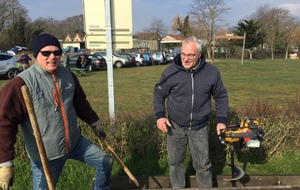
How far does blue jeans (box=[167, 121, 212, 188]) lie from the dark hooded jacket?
10cm

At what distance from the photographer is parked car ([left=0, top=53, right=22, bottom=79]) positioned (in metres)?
16.8

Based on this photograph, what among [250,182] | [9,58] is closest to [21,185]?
[250,182]

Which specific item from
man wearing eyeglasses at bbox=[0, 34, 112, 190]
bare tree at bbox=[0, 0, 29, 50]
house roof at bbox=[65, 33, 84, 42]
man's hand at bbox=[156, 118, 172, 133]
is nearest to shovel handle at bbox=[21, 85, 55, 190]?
man wearing eyeglasses at bbox=[0, 34, 112, 190]

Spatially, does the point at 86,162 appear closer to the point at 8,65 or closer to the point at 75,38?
the point at 8,65

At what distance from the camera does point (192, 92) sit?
3143 millimetres

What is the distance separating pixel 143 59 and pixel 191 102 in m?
27.4

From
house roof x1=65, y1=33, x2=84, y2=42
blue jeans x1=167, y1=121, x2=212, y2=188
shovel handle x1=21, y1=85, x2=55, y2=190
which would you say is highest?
house roof x1=65, y1=33, x2=84, y2=42

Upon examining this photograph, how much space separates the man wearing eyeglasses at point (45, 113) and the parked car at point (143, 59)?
89.1 ft

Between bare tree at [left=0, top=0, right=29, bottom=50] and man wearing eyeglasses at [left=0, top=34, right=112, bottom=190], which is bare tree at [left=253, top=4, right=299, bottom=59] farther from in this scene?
man wearing eyeglasses at [left=0, top=34, right=112, bottom=190]

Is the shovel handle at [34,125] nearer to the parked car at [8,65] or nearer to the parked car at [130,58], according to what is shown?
the parked car at [8,65]

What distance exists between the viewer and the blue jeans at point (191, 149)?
10.7 feet

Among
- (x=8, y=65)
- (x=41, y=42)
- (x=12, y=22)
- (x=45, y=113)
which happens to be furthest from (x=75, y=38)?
(x=45, y=113)

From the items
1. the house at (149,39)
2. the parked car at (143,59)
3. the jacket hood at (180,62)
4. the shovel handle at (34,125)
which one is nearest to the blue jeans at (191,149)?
the jacket hood at (180,62)

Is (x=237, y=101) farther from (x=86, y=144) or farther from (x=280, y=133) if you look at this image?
(x=86, y=144)
